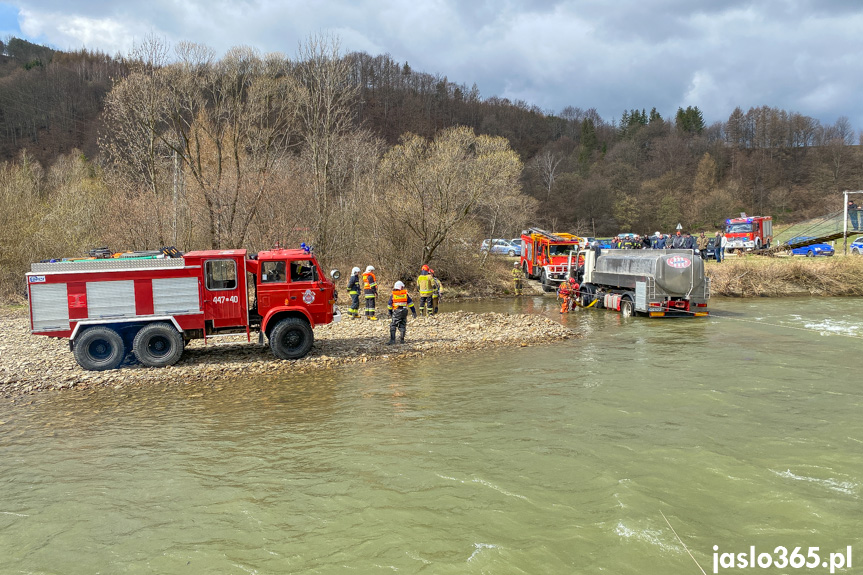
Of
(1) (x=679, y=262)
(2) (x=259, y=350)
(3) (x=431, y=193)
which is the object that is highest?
(3) (x=431, y=193)

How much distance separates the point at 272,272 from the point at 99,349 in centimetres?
455

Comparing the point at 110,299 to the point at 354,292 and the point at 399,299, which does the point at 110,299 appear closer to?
the point at 399,299

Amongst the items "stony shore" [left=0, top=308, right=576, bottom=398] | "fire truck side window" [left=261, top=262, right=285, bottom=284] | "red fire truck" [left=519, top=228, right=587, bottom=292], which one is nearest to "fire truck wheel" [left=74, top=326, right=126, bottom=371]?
"stony shore" [left=0, top=308, right=576, bottom=398]

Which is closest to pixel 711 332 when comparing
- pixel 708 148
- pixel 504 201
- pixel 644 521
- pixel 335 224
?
pixel 644 521

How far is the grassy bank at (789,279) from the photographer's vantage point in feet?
95.9

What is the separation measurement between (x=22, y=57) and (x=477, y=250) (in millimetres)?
145423

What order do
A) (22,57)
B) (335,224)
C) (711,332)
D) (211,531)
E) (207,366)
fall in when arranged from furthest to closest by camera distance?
1. (22,57)
2. (335,224)
3. (711,332)
4. (207,366)
5. (211,531)

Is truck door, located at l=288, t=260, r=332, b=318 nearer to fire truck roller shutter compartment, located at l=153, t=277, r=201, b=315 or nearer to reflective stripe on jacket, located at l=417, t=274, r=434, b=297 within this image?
fire truck roller shutter compartment, located at l=153, t=277, r=201, b=315

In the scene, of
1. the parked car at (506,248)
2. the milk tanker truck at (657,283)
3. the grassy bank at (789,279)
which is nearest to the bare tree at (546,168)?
the parked car at (506,248)

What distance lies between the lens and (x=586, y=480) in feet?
24.2

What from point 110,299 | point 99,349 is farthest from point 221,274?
point 99,349

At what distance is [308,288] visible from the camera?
13.8 meters

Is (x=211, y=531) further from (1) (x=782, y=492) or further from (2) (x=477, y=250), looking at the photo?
(2) (x=477, y=250)

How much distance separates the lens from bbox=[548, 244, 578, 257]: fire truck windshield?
3142 cm
